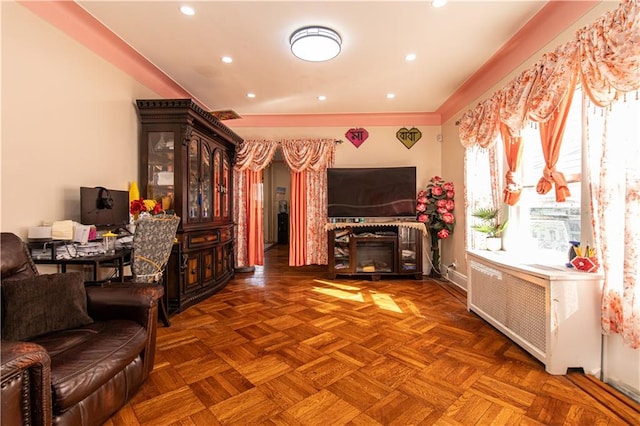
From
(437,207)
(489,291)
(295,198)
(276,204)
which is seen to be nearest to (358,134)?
(295,198)

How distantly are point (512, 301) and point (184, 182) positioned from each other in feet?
10.5

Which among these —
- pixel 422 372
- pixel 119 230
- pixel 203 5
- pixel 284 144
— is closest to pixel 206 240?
pixel 119 230

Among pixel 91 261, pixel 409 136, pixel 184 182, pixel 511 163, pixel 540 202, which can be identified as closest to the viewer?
pixel 91 261

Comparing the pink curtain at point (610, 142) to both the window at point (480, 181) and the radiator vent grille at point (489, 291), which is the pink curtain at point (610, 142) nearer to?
the radiator vent grille at point (489, 291)

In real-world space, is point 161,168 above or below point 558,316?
above

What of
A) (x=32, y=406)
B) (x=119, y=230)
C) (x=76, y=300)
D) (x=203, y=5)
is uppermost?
(x=203, y=5)

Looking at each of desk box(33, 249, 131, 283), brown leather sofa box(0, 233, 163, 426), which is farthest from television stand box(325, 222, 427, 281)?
brown leather sofa box(0, 233, 163, 426)

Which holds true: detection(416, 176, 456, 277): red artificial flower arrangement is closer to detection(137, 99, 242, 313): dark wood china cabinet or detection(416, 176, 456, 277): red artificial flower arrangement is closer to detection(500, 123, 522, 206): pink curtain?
detection(500, 123, 522, 206): pink curtain

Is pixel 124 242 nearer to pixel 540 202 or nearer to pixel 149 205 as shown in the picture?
pixel 149 205

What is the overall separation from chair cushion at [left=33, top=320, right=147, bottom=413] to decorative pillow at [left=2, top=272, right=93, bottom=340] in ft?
0.21

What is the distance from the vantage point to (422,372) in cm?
179

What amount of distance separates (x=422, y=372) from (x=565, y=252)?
1495mm

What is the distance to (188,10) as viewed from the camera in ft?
6.72

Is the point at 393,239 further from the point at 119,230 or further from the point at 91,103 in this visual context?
the point at 91,103
